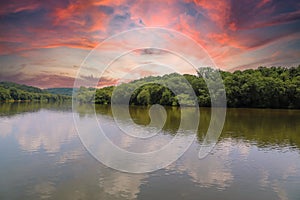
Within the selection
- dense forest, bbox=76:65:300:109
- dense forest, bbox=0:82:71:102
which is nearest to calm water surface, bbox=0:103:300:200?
dense forest, bbox=76:65:300:109

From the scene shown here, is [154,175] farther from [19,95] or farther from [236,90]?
[19,95]

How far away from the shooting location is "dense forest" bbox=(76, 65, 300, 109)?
5519 centimetres

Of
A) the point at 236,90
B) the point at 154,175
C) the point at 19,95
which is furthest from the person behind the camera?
the point at 19,95

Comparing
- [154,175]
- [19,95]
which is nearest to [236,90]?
[154,175]

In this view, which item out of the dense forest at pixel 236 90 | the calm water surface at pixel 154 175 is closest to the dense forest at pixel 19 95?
the dense forest at pixel 236 90

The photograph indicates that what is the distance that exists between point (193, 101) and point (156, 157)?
4573 cm

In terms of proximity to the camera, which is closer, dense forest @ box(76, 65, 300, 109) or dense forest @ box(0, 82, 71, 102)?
dense forest @ box(76, 65, 300, 109)

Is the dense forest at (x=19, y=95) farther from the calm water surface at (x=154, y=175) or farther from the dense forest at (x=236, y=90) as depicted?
the calm water surface at (x=154, y=175)

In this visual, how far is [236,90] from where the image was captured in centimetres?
5834

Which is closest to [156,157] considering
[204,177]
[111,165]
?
[111,165]

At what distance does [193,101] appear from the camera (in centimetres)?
5875

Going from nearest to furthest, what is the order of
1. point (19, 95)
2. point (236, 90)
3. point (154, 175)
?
1. point (154, 175)
2. point (236, 90)
3. point (19, 95)

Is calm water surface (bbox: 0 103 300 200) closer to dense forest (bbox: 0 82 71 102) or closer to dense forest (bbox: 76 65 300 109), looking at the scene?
dense forest (bbox: 76 65 300 109)

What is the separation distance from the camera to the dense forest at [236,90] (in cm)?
5519
